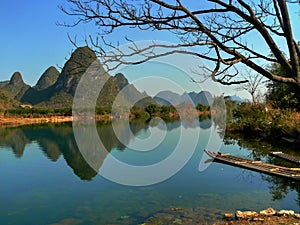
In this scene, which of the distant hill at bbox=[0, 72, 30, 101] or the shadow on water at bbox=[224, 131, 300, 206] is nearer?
the shadow on water at bbox=[224, 131, 300, 206]

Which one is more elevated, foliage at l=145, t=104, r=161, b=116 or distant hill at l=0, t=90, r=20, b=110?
distant hill at l=0, t=90, r=20, b=110

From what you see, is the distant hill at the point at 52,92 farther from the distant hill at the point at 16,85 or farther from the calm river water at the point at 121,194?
the calm river water at the point at 121,194

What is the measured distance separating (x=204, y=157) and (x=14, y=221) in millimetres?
6667

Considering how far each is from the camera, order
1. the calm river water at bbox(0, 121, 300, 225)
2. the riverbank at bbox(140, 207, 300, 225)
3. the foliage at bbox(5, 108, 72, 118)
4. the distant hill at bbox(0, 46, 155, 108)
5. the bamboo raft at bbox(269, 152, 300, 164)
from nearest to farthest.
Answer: the riverbank at bbox(140, 207, 300, 225)
the calm river water at bbox(0, 121, 300, 225)
the bamboo raft at bbox(269, 152, 300, 164)
the foliage at bbox(5, 108, 72, 118)
the distant hill at bbox(0, 46, 155, 108)

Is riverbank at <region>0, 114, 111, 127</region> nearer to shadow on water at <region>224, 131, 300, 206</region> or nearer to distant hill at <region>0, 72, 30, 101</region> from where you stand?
shadow on water at <region>224, 131, 300, 206</region>

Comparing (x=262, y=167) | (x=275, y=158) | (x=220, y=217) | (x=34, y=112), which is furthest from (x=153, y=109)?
(x=220, y=217)

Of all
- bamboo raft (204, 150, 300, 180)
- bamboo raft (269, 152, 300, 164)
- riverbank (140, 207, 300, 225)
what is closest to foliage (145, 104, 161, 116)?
bamboo raft (204, 150, 300, 180)

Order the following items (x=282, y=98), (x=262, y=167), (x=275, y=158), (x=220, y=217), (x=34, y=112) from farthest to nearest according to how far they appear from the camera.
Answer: (x=34, y=112) < (x=282, y=98) < (x=275, y=158) < (x=262, y=167) < (x=220, y=217)

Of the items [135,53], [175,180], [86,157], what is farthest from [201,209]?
[86,157]

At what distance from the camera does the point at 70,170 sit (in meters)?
9.52

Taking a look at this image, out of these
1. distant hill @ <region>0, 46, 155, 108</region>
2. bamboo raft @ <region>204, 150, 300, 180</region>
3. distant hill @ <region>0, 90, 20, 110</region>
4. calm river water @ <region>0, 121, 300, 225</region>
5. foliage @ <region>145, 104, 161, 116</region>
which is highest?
distant hill @ <region>0, 46, 155, 108</region>

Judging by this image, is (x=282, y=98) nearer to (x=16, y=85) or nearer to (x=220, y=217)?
(x=220, y=217)

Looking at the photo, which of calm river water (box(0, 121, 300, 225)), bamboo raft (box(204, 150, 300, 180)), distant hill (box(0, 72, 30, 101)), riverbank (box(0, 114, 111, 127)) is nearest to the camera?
calm river water (box(0, 121, 300, 225))

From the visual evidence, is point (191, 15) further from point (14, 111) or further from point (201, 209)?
point (14, 111)
